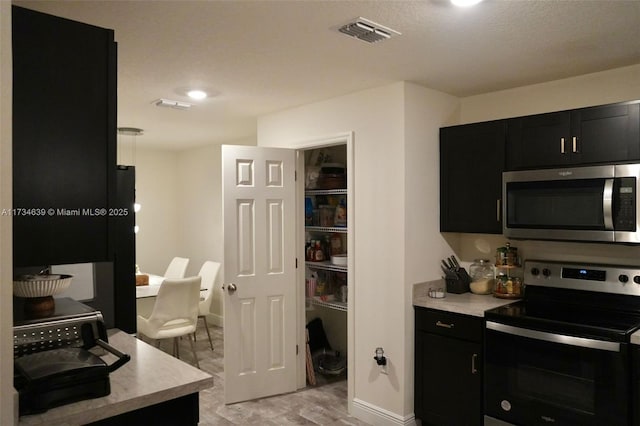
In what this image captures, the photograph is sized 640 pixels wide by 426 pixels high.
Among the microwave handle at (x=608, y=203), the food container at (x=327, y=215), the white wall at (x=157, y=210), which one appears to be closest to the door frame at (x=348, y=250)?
the food container at (x=327, y=215)

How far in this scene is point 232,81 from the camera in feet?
9.98

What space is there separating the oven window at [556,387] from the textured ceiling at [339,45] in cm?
165

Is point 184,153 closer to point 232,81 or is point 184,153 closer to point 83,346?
point 232,81

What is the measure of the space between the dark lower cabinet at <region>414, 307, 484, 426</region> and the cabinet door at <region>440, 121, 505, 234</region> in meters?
0.64

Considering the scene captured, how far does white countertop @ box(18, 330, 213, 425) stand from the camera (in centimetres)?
149

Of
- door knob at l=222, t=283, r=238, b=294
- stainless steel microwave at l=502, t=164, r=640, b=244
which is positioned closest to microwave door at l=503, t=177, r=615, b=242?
stainless steel microwave at l=502, t=164, r=640, b=244

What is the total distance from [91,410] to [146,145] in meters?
5.14

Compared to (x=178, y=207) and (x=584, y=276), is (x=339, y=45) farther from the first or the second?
(x=178, y=207)

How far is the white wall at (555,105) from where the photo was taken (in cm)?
278

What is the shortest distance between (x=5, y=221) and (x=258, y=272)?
2.65 metres

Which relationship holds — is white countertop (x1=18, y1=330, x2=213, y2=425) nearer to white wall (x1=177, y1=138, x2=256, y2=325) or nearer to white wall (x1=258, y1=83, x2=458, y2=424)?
white wall (x1=258, y1=83, x2=458, y2=424)

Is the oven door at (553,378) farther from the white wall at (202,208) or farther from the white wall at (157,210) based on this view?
the white wall at (157,210)

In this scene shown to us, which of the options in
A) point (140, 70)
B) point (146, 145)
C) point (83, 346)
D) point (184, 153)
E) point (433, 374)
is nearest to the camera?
point (83, 346)

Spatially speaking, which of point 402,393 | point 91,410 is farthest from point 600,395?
point 91,410
